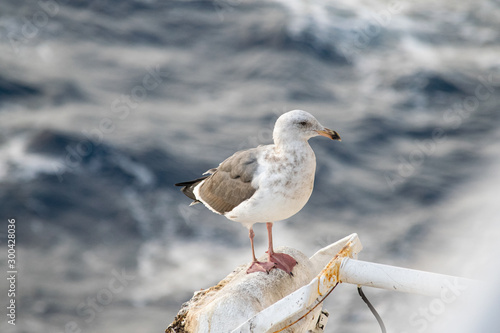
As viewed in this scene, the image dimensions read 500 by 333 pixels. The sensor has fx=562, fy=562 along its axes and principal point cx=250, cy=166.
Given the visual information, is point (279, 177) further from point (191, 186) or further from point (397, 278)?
point (397, 278)

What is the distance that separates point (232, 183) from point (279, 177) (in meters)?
0.70

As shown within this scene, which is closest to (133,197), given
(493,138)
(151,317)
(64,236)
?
(64,236)

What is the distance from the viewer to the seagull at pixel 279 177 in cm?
520

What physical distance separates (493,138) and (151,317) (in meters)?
10.3

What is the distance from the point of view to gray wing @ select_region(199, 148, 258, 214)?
5.52 m

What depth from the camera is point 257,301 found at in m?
4.76

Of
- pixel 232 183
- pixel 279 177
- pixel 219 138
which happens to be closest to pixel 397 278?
pixel 279 177

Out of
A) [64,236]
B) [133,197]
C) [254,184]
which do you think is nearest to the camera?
[254,184]

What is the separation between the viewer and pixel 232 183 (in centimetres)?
572

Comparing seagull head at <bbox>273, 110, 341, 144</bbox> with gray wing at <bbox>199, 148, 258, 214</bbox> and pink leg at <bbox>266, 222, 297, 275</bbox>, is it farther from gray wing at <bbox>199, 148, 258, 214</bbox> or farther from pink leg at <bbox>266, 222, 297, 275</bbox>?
pink leg at <bbox>266, 222, 297, 275</bbox>

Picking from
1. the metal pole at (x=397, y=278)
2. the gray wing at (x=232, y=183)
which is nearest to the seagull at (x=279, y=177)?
the gray wing at (x=232, y=183)

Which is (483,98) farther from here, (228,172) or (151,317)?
(228,172)

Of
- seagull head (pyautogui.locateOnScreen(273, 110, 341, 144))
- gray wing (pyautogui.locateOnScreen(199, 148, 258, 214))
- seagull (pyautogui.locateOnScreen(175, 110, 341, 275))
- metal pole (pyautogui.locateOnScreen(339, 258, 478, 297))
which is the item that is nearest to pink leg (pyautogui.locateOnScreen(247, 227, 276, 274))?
seagull (pyautogui.locateOnScreen(175, 110, 341, 275))

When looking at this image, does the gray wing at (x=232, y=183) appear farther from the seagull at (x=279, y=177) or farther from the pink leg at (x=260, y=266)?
the pink leg at (x=260, y=266)
